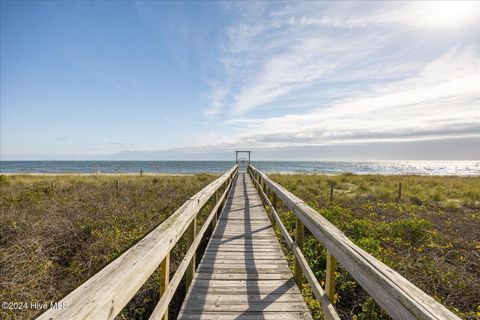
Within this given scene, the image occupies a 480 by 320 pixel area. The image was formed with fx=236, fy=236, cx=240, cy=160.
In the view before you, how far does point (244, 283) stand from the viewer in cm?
310

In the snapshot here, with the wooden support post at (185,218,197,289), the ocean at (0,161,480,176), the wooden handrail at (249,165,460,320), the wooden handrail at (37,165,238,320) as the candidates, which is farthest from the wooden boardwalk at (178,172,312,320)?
the ocean at (0,161,480,176)

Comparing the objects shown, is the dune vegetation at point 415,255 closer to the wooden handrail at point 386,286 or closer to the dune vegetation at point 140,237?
the dune vegetation at point 140,237

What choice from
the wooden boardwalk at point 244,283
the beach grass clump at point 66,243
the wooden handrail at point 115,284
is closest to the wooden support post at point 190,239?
the wooden boardwalk at point 244,283

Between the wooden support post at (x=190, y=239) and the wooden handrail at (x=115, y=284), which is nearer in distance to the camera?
the wooden handrail at (x=115, y=284)

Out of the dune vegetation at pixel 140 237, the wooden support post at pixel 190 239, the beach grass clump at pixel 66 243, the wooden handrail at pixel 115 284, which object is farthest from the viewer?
the dune vegetation at pixel 140 237

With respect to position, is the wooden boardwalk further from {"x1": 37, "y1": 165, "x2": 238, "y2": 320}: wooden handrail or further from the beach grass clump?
{"x1": 37, "y1": 165, "x2": 238, "y2": 320}: wooden handrail

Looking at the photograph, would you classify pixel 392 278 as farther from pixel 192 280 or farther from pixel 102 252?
pixel 102 252

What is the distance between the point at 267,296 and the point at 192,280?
980mm

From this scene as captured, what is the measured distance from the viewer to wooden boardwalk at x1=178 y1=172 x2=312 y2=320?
250cm

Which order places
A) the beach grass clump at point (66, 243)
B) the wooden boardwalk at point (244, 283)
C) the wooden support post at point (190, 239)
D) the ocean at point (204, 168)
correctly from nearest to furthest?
the wooden boardwalk at point (244, 283), the wooden support post at point (190, 239), the beach grass clump at point (66, 243), the ocean at point (204, 168)

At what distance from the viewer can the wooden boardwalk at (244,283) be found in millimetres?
2504

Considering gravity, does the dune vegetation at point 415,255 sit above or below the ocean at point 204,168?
above

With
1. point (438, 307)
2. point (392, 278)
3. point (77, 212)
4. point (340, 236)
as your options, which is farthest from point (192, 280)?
point (77, 212)

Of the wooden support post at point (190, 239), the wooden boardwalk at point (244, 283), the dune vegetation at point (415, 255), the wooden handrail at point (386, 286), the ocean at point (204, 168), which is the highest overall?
the wooden handrail at point (386, 286)
